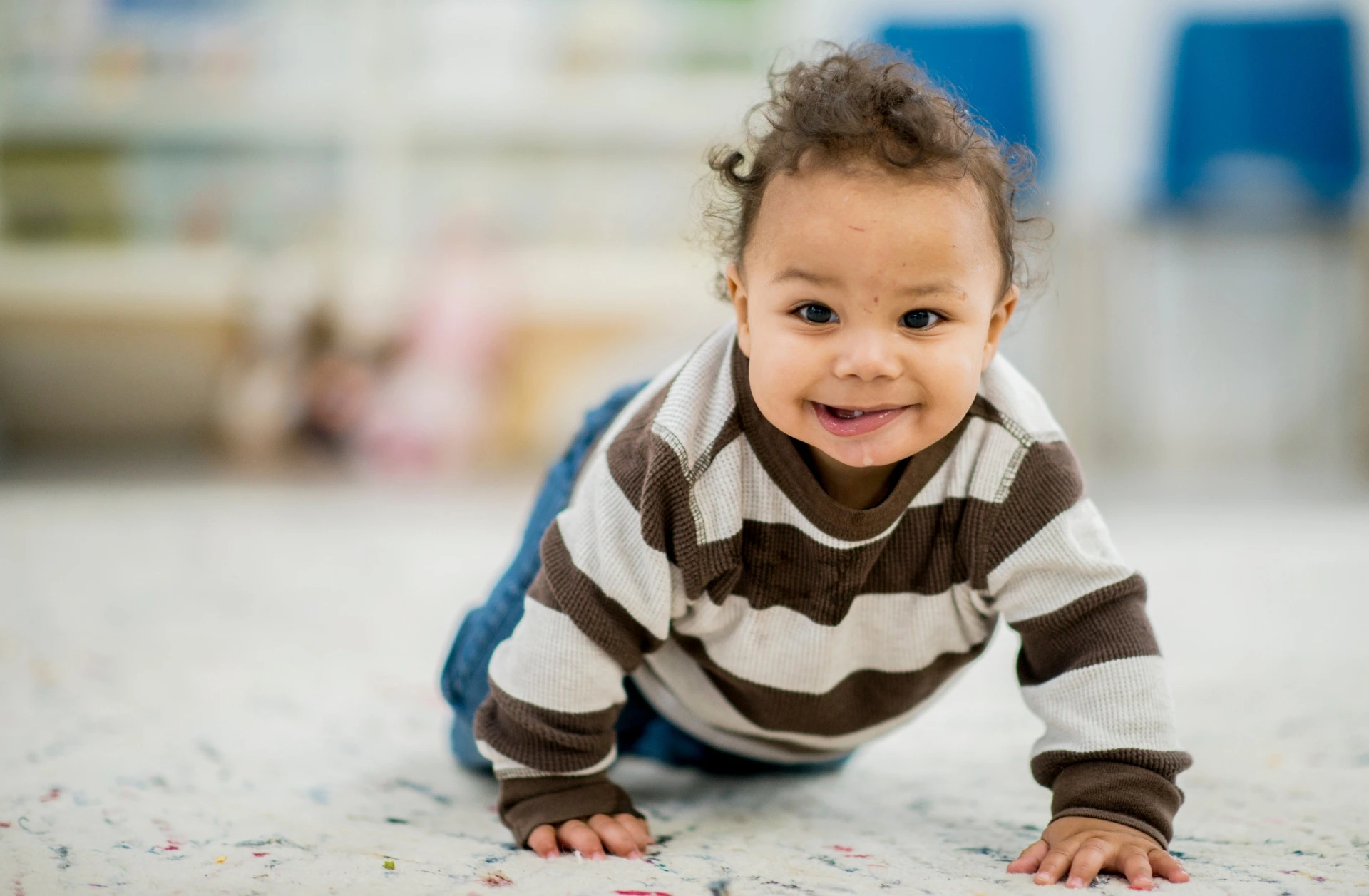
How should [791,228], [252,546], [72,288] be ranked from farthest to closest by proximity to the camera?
[72,288]
[252,546]
[791,228]

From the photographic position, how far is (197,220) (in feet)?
8.39

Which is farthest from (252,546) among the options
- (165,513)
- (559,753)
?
(559,753)

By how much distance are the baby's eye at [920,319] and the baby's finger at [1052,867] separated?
10.2 inches

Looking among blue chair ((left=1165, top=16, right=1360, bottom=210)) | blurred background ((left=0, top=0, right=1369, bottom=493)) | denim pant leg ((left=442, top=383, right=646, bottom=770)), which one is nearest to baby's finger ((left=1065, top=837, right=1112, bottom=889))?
denim pant leg ((left=442, top=383, right=646, bottom=770))

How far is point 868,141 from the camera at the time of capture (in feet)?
2.04

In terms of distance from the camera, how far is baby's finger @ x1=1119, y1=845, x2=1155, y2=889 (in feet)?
1.99

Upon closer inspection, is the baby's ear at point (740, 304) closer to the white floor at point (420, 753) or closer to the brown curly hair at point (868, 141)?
the brown curly hair at point (868, 141)

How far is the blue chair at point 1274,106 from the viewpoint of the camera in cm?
246

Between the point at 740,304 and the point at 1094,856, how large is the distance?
1.06 ft

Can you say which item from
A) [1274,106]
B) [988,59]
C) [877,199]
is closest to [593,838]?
[877,199]

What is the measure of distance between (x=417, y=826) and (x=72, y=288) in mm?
2028

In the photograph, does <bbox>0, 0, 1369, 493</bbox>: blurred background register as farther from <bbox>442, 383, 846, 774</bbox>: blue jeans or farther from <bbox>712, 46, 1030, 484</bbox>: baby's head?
<bbox>712, 46, 1030, 484</bbox>: baby's head

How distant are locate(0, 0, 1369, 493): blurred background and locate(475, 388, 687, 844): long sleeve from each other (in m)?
1.69

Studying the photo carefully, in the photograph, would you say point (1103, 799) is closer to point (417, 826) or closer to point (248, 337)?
point (417, 826)
